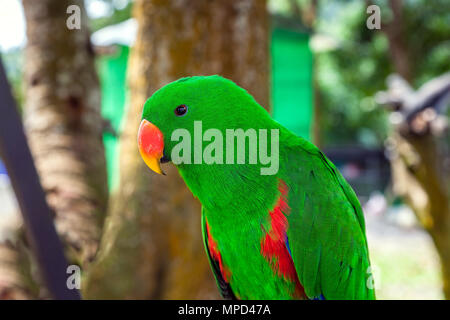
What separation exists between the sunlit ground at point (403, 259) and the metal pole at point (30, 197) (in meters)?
2.38

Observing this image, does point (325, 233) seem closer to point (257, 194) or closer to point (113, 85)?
point (257, 194)

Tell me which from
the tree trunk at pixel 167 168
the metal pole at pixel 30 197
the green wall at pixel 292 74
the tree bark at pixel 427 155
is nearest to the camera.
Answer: the metal pole at pixel 30 197

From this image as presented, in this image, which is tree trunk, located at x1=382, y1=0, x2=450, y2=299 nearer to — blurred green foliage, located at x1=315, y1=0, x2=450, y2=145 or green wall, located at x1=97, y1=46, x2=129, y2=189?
blurred green foliage, located at x1=315, y1=0, x2=450, y2=145

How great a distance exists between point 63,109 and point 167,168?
0.78 m

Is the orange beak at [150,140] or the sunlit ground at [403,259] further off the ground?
the sunlit ground at [403,259]

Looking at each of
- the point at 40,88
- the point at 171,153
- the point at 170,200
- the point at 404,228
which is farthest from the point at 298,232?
the point at 404,228

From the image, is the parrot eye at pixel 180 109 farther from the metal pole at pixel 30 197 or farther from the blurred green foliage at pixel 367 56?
the blurred green foliage at pixel 367 56

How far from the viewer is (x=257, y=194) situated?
1.98 ft

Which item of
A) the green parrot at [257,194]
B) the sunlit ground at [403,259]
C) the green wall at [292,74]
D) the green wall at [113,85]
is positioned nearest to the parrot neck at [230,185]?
the green parrot at [257,194]

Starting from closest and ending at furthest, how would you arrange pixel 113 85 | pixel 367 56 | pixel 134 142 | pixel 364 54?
1. pixel 134 142
2. pixel 113 85
3. pixel 367 56
4. pixel 364 54

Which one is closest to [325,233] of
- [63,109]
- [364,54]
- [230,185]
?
[230,185]

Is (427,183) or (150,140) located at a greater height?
(427,183)

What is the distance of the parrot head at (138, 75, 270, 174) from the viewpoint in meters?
0.54

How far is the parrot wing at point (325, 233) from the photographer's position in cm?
63
